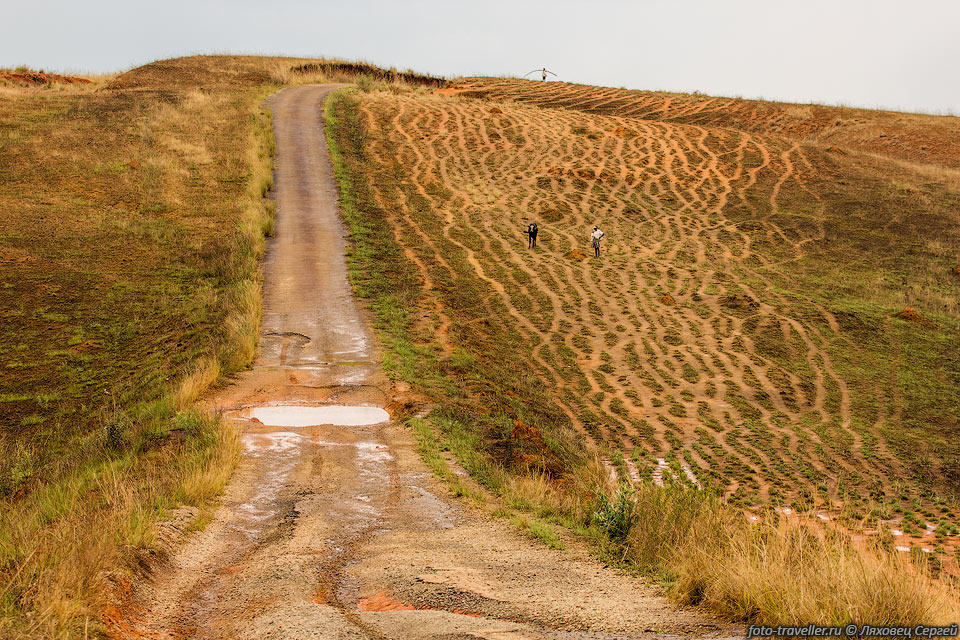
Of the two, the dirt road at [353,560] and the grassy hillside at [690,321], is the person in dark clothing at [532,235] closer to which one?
the grassy hillside at [690,321]

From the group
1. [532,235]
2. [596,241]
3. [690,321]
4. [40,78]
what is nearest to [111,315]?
[532,235]

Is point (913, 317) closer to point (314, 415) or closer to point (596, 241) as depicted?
point (596, 241)

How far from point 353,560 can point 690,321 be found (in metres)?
12.8

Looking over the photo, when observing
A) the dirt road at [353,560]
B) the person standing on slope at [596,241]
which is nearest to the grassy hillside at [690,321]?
the person standing on slope at [596,241]

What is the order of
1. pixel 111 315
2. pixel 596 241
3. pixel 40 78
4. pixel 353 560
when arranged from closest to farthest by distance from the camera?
pixel 353 560, pixel 111 315, pixel 596 241, pixel 40 78

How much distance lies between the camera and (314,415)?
9953 mm

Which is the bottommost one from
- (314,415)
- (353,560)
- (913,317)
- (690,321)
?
(314,415)

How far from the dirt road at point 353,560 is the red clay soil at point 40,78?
35994 mm

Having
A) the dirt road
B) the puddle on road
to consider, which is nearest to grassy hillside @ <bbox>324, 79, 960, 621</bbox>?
the dirt road

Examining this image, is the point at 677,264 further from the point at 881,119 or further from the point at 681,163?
the point at 881,119

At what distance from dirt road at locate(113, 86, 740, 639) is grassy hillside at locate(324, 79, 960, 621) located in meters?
0.70

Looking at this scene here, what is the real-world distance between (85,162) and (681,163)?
21.6m

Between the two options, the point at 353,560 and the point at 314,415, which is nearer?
the point at 353,560

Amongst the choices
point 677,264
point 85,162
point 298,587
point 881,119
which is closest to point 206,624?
point 298,587
